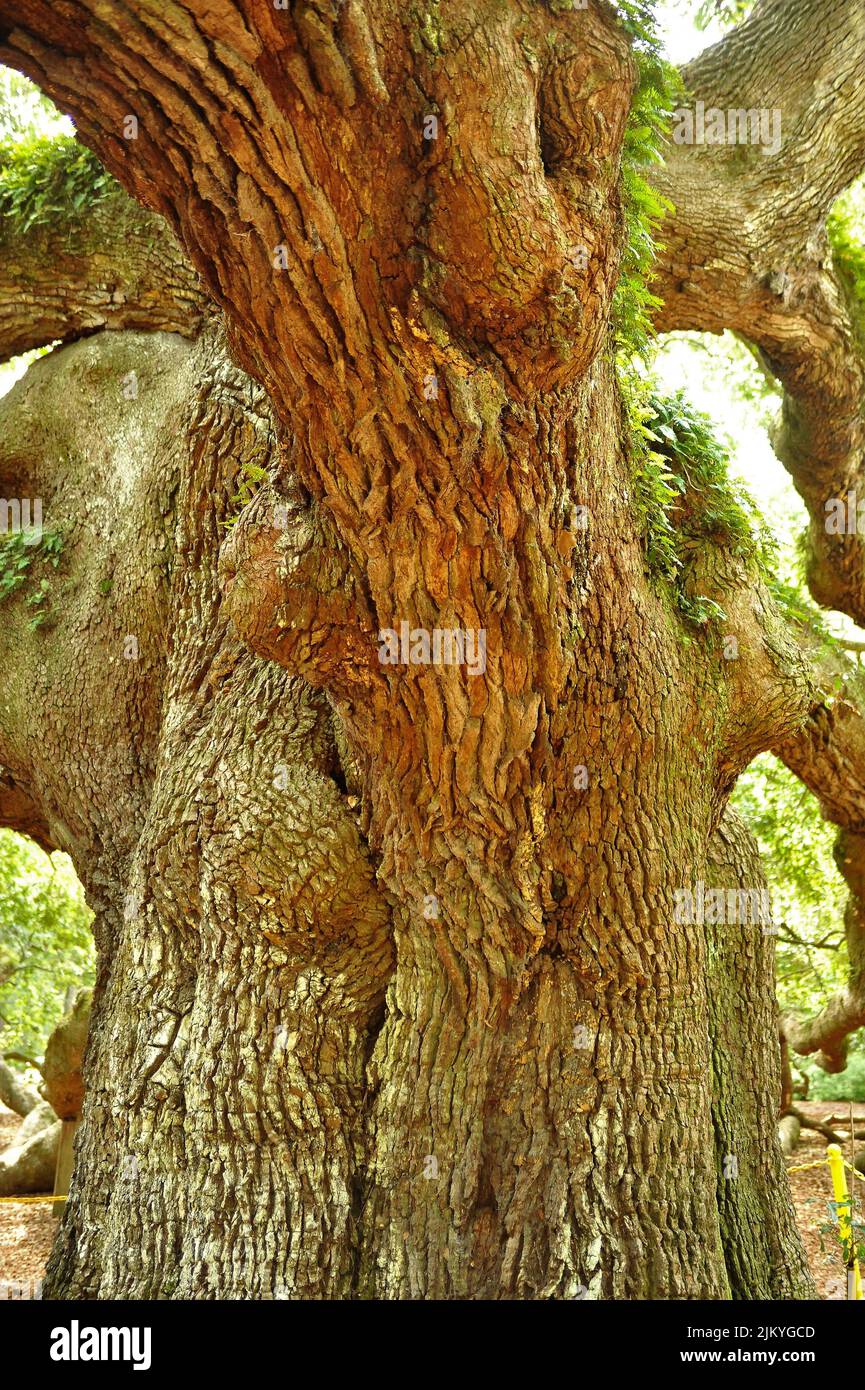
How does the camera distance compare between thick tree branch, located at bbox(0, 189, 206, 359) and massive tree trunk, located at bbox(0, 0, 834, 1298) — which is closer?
massive tree trunk, located at bbox(0, 0, 834, 1298)

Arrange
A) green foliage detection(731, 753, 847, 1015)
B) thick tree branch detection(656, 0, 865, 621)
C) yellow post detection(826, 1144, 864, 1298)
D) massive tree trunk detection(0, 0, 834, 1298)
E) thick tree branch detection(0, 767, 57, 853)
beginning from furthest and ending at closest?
green foliage detection(731, 753, 847, 1015)
thick tree branch detection(0, 767, 57, 853)
thick tree branch detection(656, 0, 865, 621)
yellow post detection(826, 1144, 864, 1298)
massive tree trunk detection(0, 0, 834, 1298)

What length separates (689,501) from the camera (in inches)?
196

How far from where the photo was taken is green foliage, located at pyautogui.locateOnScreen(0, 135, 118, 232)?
579 centimetres

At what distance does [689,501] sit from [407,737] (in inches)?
75.8

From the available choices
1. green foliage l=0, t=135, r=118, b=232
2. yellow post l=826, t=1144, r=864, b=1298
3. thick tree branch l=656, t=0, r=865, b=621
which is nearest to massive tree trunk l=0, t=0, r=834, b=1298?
yellow post l=826, t=1144, r=864, b=1298

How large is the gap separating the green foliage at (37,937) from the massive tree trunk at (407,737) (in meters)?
7.71

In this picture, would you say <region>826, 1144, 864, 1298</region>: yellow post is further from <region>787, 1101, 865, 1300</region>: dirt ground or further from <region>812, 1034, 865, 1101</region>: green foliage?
<region>812, 1034, 865, 1101</region>: green foliage

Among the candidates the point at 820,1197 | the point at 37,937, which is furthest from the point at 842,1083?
the point at 37,937

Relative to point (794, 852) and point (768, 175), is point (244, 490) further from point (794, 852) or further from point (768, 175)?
point (794, 852)

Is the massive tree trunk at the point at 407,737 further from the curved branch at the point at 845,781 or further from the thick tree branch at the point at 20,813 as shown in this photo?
the curved branch at the point at 845,781

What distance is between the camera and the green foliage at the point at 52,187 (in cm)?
579

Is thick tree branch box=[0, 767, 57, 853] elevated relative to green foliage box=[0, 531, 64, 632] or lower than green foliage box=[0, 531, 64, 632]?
lower

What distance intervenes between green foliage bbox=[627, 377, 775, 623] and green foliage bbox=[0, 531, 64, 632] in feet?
9.98

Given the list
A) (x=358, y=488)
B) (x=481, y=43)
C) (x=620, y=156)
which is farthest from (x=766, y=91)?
(x=358, y=488)
